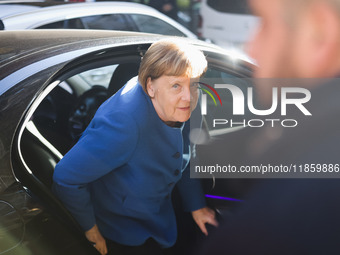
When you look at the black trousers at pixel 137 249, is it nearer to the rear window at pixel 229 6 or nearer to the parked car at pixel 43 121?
the parked car at pixel 43 121

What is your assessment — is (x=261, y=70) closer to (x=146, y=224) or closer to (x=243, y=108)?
(x=243, y=108)

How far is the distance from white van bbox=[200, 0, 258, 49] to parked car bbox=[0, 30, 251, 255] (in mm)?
4312

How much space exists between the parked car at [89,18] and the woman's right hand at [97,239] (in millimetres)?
2390

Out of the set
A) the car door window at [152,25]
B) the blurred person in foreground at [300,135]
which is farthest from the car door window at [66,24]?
the blurred person in foreground at [300,135]

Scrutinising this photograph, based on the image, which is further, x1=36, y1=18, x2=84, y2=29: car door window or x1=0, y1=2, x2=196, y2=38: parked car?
x1=36, y1=18, x2=84, y2=29: car door window

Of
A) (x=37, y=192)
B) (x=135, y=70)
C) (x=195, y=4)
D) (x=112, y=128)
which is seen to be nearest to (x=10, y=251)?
(x=37, y=192)

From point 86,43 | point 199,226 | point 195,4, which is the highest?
point 86,43

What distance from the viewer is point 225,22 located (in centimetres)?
660

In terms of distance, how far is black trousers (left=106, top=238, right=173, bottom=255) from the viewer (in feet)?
5.64

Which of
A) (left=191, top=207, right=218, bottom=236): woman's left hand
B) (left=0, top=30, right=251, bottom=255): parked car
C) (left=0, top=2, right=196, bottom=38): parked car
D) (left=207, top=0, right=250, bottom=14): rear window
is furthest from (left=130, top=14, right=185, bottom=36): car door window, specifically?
(left=191, top=207, right=218, bottom=236): woman's left hand

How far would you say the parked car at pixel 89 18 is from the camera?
3.83 meters

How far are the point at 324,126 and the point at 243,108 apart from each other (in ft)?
2.23

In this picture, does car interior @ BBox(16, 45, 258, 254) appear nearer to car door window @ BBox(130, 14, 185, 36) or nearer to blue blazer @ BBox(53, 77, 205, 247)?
blue blazer @ BBox(53, 77, 205, 247)

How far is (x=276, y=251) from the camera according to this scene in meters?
1.63
